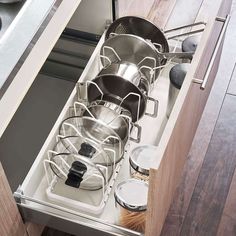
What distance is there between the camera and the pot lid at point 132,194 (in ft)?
3.39

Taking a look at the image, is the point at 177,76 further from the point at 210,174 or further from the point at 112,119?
the point at 210,174

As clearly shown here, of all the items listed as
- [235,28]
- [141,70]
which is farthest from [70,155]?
[235,28]

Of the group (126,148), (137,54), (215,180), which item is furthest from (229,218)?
(137,54)

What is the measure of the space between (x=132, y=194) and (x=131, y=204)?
4cm

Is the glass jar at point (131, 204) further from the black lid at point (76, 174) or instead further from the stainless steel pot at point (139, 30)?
the stainless steel pot at point (139, 30)

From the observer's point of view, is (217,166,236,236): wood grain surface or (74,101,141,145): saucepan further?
(217,166,236,236): wood grain surface

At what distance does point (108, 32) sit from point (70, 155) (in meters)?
0.38

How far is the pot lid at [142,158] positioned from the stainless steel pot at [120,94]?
77 millimetres

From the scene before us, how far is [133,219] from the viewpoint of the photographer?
3.49ft

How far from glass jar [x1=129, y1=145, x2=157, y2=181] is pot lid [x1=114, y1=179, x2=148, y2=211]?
0.08 feet

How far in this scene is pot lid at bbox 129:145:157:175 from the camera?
3.58 feet

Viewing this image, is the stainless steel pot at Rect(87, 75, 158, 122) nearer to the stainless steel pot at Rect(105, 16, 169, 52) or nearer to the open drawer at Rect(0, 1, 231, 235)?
the open drawer at Rect(0, 1, 231, 235)

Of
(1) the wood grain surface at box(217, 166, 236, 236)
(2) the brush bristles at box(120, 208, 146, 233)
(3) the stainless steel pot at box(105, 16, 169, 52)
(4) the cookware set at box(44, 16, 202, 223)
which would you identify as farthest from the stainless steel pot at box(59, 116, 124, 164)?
(1) the wood grain surface at box(217, 166, 236, 236)

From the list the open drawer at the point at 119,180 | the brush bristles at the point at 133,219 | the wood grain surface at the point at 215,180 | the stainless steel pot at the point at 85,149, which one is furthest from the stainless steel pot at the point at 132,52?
the wood grain surface at the point at 215,180
